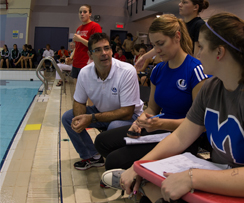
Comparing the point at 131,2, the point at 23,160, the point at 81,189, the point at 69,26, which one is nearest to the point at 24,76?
the point at 69,26

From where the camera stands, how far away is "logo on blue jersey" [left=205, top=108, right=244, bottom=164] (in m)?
0.89

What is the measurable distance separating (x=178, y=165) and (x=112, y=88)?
3.95ft

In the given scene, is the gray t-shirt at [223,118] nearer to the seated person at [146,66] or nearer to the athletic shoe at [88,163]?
the athletic shoe at [88,163]

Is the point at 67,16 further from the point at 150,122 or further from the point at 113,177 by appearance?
the point at 113,177

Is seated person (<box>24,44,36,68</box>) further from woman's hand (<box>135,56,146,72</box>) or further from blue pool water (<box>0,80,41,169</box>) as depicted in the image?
woman's hand (<box>135,56,146,72</box>)

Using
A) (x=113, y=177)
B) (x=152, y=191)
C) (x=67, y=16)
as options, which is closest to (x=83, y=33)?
(x=113, y=177)

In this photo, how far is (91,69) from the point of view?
219cm

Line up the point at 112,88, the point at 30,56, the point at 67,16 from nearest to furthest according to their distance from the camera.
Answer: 1. the point at 112,88
2. the point at 30,56
3. the point at 67,16

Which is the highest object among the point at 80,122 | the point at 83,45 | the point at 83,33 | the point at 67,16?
the point at 67,16

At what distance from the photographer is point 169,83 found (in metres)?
1.54

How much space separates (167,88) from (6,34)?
16.6 metres

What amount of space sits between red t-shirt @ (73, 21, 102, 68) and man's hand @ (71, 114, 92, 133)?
75.8 inches

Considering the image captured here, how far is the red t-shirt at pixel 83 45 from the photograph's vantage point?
3.58m

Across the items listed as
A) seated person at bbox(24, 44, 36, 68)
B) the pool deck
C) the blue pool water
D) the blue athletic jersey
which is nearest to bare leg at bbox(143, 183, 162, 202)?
the blue athletic jersey
